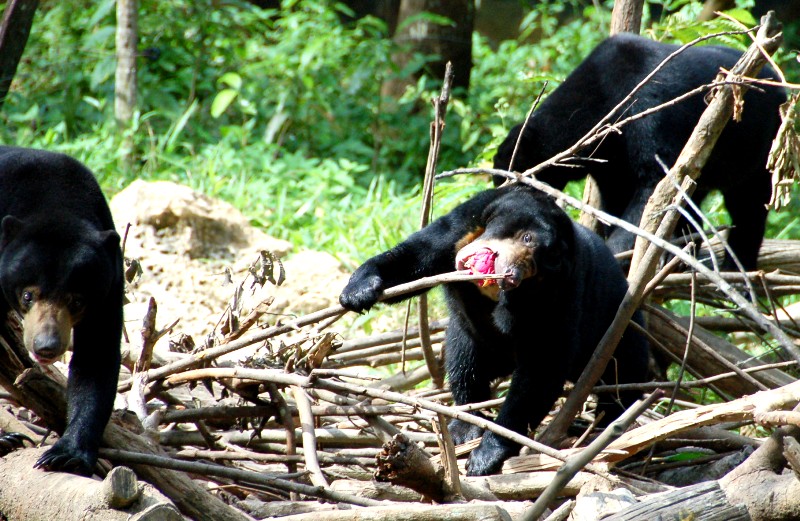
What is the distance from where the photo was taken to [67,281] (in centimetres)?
315

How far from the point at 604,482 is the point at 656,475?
103 cm

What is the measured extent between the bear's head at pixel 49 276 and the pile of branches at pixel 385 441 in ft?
0.59

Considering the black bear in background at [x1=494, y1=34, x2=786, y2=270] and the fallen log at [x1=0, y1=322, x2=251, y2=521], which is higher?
the black bear in background at [x1=494, y1=34, x2=786, y2=270]

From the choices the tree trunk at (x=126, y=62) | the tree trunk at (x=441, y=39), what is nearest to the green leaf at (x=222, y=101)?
the tree trunk at (x=126, y=62)

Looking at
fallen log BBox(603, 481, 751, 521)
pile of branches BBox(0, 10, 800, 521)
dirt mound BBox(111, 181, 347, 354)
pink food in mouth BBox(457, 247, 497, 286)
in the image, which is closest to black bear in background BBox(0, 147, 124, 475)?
pile of branches BBox(0, 10, 800, 521)

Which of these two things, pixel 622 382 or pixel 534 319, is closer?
pixel 534 319

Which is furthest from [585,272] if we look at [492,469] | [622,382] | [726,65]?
[726,65]

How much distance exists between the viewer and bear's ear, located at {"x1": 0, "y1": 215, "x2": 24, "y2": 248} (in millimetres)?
3148

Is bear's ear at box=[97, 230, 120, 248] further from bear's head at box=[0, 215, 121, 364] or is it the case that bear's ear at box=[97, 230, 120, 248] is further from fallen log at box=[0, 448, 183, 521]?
fallen log at box=[0, 448, 183, 521]

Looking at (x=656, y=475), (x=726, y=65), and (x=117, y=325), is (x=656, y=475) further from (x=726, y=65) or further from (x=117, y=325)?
(x=726, y=65)

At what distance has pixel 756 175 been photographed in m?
6.57

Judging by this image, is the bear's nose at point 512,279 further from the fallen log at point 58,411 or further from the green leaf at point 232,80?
the green leaf at point 232,80

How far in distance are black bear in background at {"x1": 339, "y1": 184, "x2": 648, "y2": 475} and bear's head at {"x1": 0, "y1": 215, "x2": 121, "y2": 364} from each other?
3.20 feet

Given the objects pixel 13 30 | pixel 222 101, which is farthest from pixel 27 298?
pixel 222 101
